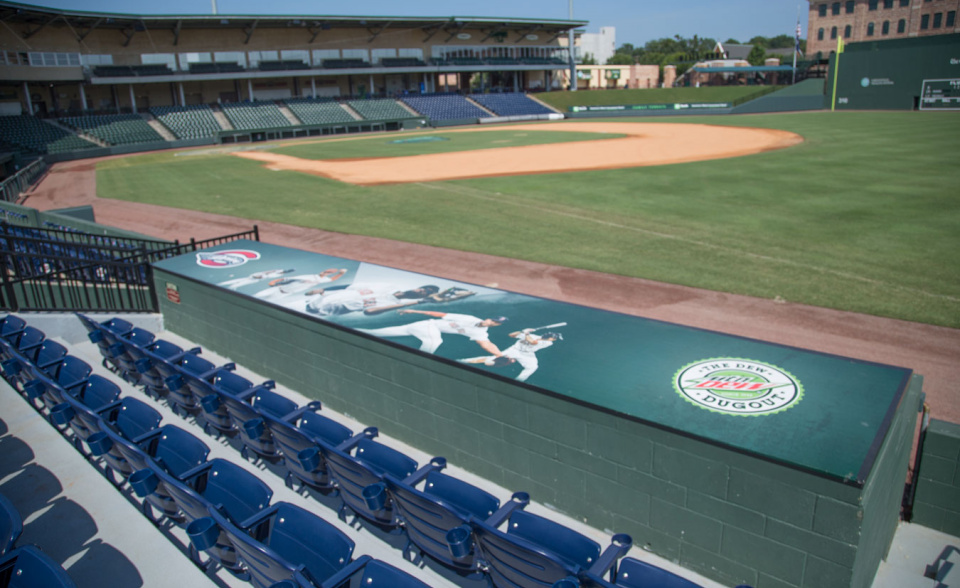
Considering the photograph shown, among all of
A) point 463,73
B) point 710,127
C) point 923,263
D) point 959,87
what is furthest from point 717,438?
point 463,73

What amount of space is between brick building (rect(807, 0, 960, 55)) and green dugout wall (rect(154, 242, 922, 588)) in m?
81.1

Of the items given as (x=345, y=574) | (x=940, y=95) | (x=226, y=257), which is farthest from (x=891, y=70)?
(x=345, y=574)

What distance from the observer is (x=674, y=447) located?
436cm

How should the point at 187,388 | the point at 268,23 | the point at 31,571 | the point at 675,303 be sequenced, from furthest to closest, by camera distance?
the point at 268,23 → the point at 675,303 → the point at 187,388 → the point at 31,571

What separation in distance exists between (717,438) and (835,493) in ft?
2.45

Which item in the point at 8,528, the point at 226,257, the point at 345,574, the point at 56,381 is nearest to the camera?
the point at 345,574

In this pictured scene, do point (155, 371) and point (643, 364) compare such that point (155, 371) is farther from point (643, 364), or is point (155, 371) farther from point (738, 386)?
point (738, 386)

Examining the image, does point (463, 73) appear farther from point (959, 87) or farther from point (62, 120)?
point (959, 87)

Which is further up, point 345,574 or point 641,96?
point 641,96

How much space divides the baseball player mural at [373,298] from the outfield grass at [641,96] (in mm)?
67258

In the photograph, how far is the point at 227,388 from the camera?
6910mm

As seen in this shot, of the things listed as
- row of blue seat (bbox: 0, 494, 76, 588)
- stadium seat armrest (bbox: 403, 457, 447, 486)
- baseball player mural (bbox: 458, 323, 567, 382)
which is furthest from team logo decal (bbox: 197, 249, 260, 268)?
row of blue seat (bbox: 0, 494, 76, 588)

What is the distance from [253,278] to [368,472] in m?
5.23

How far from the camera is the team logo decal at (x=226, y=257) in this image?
972cm
